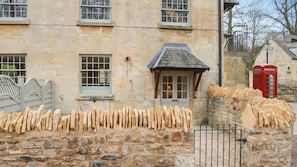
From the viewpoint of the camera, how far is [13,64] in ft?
35.1

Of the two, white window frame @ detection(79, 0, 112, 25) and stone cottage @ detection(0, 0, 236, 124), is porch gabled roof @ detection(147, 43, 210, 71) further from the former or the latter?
white window frame @ detection(79, 0, 112, 25)

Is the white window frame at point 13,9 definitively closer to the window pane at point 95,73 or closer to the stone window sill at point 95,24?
the stone window sill at point 95,24

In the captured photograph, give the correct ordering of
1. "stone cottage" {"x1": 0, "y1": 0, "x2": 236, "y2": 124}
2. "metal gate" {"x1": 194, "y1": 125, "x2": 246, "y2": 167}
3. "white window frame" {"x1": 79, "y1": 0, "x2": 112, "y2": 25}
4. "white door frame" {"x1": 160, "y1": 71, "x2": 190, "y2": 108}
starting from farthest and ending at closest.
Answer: "white door frame" {"x1": 160, "y1": 71, "x2": 190, "y2": 108} → "white window frame" {"x1": 79, "y1": 0, "x2": 112, "y2": 25} → "stone cottage" {"x1": 0, "y1": 0, "x2": 236, "y2": 124} → "metal gate" {"x1": 194, "y1": 125, "x2": 246, "y2": 167}

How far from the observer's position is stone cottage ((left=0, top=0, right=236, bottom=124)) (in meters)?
10.6

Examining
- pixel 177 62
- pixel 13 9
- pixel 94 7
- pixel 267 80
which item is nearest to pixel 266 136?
pixel 177 62

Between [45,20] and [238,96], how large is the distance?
8.13 meters

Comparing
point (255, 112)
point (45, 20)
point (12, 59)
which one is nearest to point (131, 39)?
point (45, 20)

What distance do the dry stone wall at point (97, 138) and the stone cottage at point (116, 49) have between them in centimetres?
673

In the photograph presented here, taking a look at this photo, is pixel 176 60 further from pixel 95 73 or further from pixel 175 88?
pixel 95 73

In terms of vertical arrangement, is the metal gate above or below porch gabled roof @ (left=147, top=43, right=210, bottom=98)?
below

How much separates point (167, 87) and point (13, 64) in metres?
6.53

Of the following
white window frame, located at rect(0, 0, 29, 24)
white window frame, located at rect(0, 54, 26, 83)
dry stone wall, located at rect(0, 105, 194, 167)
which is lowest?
dry stone wall, located at rect(0, 105, 194, 167)

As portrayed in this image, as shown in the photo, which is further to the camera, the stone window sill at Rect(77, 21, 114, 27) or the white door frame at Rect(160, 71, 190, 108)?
the white door frame at Rect(160, 71, 190, 108)

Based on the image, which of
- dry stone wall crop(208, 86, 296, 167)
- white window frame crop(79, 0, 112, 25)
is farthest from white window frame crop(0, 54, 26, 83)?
dry stone wall crop(208, 86, 296, 167)
